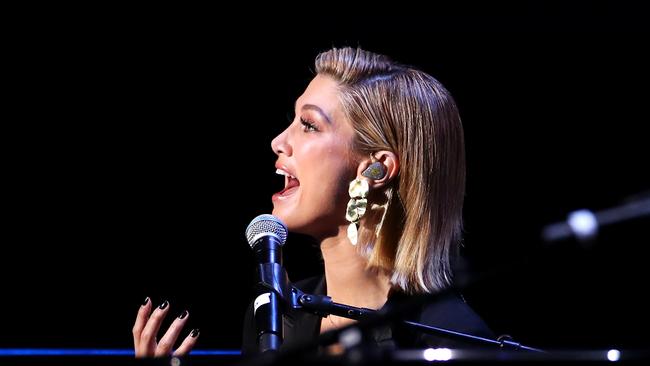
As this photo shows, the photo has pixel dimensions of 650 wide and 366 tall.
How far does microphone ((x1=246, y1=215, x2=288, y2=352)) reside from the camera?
1.97 m

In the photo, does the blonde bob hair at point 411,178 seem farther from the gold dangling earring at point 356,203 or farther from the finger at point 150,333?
the finger at point 150,333

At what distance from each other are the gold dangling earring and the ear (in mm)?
44

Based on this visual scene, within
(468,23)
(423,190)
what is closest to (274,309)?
(423,190)

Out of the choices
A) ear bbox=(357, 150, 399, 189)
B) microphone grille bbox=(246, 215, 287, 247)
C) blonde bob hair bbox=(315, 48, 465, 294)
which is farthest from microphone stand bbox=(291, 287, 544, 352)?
ear bbox=(357, 150, 399, 189)

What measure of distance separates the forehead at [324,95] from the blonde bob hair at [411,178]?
0.03 metres

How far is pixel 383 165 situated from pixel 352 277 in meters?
0.35

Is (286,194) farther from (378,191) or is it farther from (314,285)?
(314,285)

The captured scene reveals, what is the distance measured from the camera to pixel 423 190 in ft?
8.61

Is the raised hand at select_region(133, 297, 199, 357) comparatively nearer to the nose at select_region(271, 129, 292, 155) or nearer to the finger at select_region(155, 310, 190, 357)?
the finger at select_region(155, 310, 190, 357)

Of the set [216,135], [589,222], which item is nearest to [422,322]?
[216,135]

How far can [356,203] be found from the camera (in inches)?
102

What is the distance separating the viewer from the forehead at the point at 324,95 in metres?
2.68

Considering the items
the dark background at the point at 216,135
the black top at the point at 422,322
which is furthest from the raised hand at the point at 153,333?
the dark background at the point at 216,135

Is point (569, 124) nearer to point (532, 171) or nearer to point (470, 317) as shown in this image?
point (532, 171)
